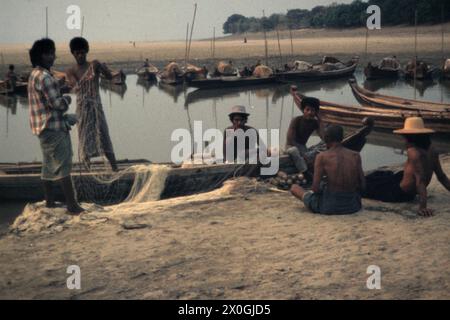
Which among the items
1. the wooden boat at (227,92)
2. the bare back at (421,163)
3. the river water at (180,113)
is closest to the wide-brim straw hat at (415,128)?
the bare back at (421,163)

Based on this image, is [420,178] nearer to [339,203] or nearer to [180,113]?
[339,203]

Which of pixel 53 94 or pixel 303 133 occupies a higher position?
pixel 53 94

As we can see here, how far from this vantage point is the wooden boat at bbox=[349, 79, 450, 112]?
12.0 meters

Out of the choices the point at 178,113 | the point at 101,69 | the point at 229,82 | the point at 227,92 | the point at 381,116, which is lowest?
the point at 178,113

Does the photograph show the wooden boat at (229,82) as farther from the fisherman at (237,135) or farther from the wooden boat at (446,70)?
the fisherman at (237,135)

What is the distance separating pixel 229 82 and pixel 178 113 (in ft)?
16.0

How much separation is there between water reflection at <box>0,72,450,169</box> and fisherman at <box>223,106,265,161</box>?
3.77m

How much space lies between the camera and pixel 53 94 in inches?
200

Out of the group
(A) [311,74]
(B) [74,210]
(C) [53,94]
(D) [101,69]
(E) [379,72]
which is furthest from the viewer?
(E) [379,72]

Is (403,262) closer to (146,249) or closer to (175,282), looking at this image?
(175,282)

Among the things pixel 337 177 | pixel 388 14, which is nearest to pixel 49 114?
pixel 337 177

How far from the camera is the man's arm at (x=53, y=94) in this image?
5074mm

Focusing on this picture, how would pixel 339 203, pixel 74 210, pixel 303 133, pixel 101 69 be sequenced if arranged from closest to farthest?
pixel 339 203 < pixel 74 210 < pixel 101 69 < pixel 303 133
